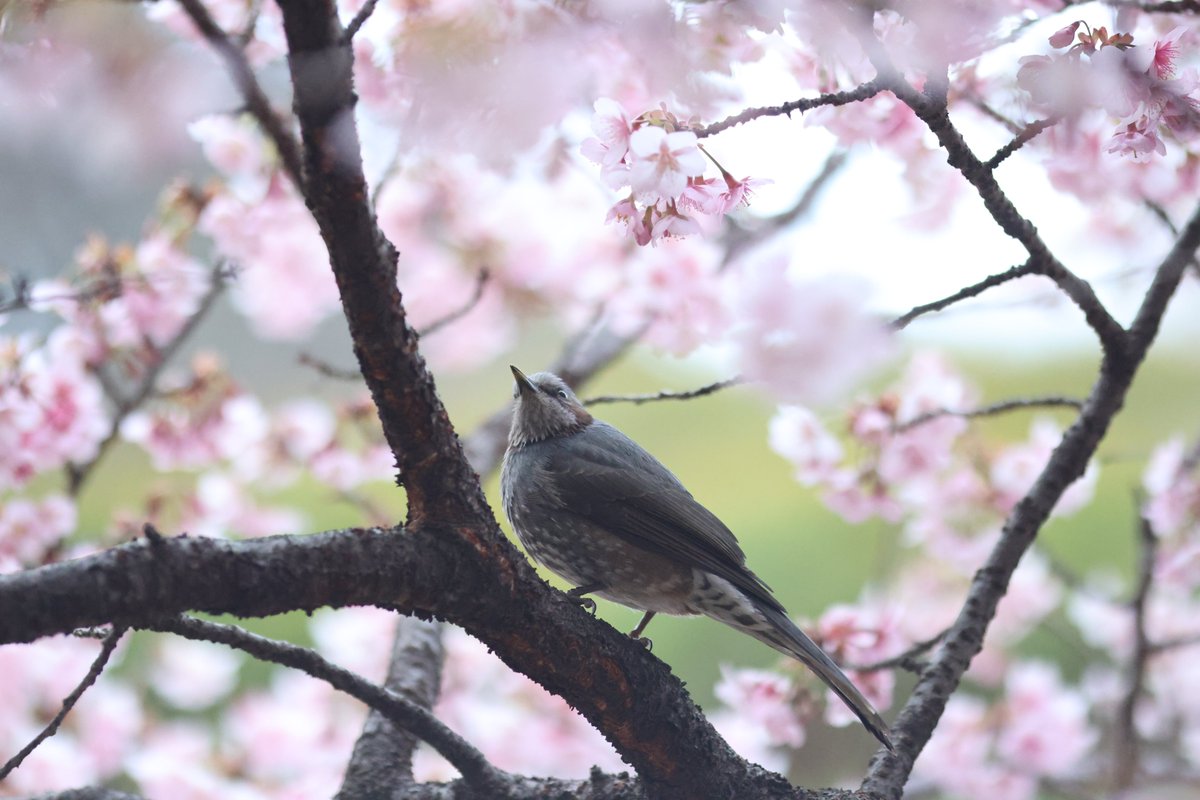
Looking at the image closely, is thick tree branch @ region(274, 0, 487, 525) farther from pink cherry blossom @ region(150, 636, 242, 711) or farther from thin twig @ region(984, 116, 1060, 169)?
pink cherry blossom @ region(150, 636, 242, 711)

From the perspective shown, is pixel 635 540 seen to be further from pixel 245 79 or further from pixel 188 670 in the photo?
pixel 188 670

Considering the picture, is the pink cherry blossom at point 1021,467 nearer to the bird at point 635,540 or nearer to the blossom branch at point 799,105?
the bird at point 635,540

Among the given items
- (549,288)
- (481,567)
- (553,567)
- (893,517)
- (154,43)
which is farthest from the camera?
(549,288)

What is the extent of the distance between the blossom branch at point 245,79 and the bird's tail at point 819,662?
55.7 inches

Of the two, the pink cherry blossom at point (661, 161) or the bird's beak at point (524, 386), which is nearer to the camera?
the pink cherry blossom at point (661, 161)

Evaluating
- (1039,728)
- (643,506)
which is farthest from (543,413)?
(1039,728)

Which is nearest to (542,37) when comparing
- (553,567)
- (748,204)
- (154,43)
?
(748,204)

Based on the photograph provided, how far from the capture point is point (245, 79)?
6.44 ft

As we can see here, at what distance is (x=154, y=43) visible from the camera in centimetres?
175

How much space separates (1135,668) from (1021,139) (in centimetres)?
196

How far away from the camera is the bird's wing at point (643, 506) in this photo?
2.56 meters

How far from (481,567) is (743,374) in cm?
82

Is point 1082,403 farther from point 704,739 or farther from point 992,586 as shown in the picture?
point 704,739

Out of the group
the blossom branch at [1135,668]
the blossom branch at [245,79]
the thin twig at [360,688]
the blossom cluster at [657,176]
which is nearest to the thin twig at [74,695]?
the thin twig at [360,688]
